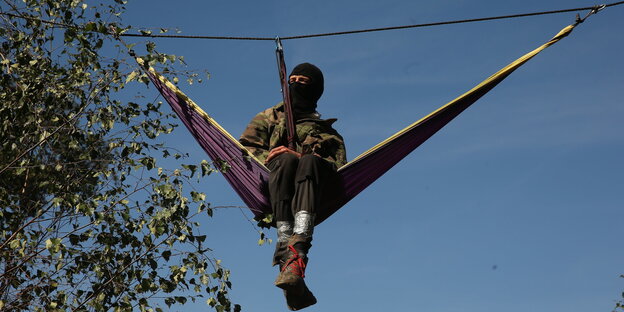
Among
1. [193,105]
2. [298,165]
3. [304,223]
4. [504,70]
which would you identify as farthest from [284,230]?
[504,70]

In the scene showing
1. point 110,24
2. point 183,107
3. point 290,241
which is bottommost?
point 290,241

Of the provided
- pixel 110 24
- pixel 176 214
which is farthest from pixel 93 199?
pixel 110 24

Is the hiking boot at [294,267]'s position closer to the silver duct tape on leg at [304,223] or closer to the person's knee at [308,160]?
the silver duct tape on leg at [304,223]

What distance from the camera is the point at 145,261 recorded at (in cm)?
704

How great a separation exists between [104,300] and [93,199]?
0.84 m

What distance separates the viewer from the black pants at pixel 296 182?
5.96 metres

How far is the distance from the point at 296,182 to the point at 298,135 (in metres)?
0.61

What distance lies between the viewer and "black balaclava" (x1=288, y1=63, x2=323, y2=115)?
266 inches

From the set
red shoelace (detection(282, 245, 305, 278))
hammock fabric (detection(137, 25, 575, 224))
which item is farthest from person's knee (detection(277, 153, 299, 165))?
red shoelace (detection(282, 245, 305, 278))

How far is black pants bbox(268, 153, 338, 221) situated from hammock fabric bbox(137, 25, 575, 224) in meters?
0.13

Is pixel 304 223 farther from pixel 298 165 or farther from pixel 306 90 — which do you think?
pixel 306 90

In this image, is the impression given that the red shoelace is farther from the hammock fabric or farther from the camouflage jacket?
the camouflage jacket

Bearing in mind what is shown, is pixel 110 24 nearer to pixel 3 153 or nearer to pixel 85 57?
pixel 85 57

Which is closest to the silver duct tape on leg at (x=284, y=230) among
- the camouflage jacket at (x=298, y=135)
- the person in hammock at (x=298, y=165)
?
→ the person in hammock at (x=298, y=165)
